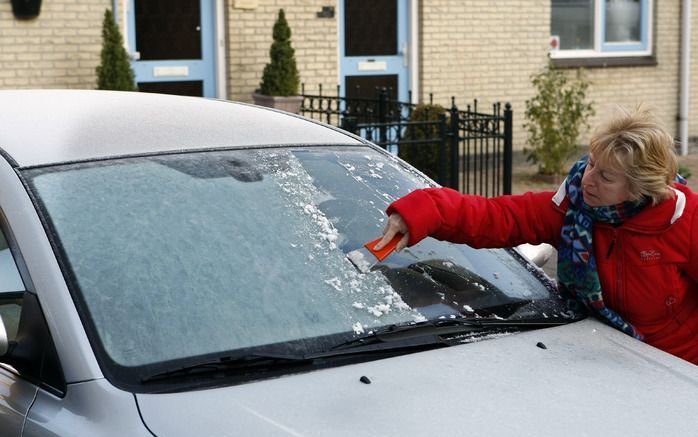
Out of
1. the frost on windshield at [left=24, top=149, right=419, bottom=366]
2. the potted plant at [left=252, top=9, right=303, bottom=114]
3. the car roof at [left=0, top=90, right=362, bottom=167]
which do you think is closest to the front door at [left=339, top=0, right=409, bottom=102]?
the potted plant at [left=252, top=9, right=303, bottom=114]

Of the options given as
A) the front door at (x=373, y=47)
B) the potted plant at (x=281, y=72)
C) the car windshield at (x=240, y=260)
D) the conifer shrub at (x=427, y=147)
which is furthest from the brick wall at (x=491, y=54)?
the car windshield at (x=240, y=260)

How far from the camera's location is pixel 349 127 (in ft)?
26.3

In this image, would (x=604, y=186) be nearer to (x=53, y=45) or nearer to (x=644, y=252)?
(x=644, y=252)

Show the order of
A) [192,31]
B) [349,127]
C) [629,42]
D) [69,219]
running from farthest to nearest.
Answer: [629,42] → [192,31] → [349,127] → [69,219]

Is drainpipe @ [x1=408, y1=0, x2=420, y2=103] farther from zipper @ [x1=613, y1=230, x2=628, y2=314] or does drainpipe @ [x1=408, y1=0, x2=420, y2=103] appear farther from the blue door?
zipper @ [x1=613, y1=230, x2=628, y2=314]

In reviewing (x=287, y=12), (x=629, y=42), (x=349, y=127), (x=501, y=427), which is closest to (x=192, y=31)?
(x=287, y=12)

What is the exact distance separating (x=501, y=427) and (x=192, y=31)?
9706mm

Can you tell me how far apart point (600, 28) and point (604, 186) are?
12039 millimetres

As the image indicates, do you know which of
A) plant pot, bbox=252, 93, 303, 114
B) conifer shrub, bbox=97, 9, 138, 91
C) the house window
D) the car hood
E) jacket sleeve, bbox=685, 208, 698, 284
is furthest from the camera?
the house window

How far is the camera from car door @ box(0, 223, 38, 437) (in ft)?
8.11

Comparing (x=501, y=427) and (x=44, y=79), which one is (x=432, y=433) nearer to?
(x=501, y=427)

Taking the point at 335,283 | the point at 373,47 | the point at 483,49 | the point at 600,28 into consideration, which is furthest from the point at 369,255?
the point at 600,28

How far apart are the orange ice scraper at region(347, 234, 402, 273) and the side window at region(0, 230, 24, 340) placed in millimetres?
887

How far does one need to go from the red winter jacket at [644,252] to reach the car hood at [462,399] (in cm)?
39
